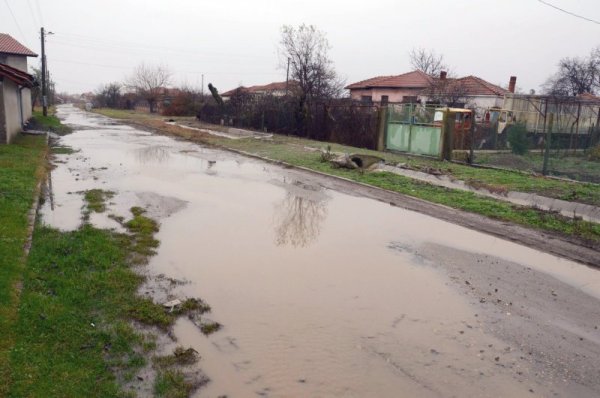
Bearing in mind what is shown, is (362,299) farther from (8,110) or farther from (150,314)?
(8,110)

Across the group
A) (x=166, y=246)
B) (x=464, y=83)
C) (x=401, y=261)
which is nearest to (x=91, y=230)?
(x=166, y=246)

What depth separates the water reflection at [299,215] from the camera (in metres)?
8.54

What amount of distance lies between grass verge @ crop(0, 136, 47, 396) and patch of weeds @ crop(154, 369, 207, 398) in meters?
1.13

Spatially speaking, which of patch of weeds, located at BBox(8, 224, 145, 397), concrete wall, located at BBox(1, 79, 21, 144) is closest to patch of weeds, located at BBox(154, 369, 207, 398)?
patch of weeds, located at BBox(8, 224, 145, 397)

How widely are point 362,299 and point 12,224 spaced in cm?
564

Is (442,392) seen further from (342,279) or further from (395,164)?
(395,164)

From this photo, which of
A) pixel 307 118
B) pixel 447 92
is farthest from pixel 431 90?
pixel 307 118

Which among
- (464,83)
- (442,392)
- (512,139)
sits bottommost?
(442,392)

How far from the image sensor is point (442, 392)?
4121 mm

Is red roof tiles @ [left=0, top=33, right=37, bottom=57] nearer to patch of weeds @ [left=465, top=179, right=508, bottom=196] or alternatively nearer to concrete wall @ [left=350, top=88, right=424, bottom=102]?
concrete wall @ [left=350, top=88, right=424, bottom=102]

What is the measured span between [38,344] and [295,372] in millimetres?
2339

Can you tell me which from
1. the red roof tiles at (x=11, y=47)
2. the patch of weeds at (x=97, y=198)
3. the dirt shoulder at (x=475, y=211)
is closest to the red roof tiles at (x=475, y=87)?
the dirt shoulder at (x=475, y=211)

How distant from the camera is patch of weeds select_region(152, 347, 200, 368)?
4.34m

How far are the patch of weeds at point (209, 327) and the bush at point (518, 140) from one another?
17.8 metres
